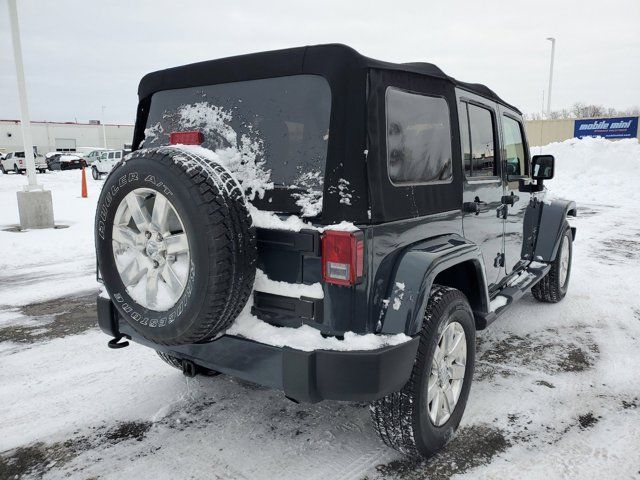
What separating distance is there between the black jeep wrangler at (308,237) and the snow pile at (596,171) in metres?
14.3

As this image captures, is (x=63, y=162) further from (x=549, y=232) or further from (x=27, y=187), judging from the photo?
(x=549, y=232)

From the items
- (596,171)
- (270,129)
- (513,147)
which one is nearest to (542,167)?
(513,147)

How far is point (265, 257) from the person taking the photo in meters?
2.54

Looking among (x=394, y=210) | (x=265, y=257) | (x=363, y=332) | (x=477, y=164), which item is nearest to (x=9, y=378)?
(x=265, y=257)

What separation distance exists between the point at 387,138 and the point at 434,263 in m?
0.66

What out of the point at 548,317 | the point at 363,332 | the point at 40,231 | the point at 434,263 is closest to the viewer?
the point at 363,332

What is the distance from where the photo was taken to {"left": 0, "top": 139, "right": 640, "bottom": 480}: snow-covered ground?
2.67m

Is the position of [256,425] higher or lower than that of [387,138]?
lower

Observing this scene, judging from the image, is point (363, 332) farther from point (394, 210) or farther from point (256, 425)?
point (256, 425)

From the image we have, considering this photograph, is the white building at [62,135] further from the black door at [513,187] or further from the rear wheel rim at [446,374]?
the rear wheel rim at [446,374]

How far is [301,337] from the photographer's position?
242 centimetres

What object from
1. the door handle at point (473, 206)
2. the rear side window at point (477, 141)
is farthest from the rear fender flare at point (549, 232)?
the door handle at point (473, 206)

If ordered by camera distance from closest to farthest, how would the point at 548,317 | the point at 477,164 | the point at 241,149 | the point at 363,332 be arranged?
the point at 363,332 → the point at 241,149 → the point at 477,164 → the point at 548,317

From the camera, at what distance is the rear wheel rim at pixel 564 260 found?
5355mm
